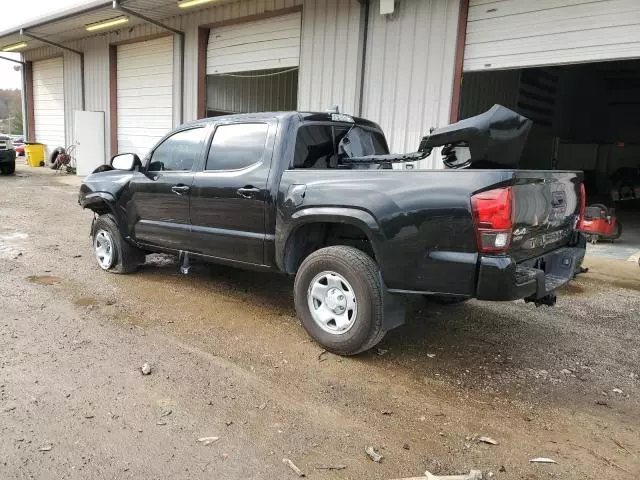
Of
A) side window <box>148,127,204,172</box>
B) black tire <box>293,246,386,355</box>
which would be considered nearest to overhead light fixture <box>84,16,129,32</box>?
side window <box>148,127,204,172</box>

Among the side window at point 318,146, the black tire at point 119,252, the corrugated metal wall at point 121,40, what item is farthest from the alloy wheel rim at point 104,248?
the corrugated metal wall at point 121,40

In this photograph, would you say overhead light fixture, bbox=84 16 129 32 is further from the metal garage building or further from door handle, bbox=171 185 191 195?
door handle, bbox=171 185 191 195

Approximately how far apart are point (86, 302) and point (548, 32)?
278 inches

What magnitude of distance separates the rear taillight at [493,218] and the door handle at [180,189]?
299cm

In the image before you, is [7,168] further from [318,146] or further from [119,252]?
[318,146]

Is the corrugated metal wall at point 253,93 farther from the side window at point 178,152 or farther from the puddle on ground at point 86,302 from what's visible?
the puddle on ground at point 86,302

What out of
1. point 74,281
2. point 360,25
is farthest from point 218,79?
point 74,281

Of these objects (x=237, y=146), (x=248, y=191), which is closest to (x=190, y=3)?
(x=237, y=146)

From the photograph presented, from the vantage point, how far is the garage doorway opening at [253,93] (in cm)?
1695

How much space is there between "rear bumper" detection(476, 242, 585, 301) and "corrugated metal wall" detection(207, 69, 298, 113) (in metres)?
14.0

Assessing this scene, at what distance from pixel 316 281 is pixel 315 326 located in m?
0.37

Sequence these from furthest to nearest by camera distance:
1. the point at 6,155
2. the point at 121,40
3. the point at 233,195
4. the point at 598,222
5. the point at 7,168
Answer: the point at 7,168, the point at 6,155, the point at 121,40, the point at 598,222, the point at 233,195

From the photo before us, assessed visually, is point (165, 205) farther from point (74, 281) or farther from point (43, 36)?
point (43, 36)

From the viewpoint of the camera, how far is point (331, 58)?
1018cm
